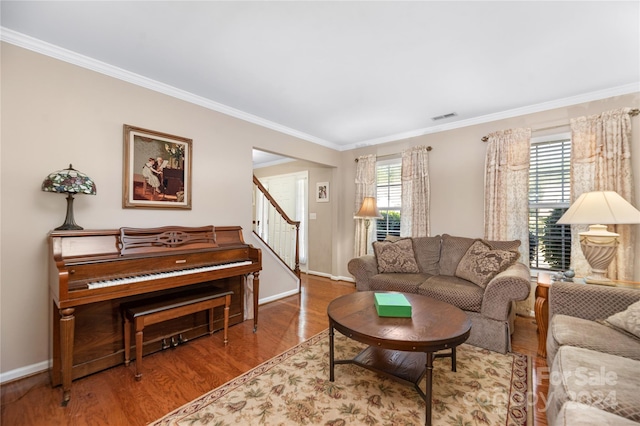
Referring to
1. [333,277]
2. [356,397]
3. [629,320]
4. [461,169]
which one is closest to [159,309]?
[356,397]

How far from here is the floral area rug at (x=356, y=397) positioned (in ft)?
5.14

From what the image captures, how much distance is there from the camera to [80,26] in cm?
189

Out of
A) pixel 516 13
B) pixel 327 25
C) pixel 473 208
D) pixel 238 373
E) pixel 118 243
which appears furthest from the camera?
pixel 473 208

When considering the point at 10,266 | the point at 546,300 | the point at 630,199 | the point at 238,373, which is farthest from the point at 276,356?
the point at 630,199

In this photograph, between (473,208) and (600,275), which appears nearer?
(600,275)

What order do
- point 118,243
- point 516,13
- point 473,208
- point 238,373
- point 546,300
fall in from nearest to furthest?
point 516,13 → point 238,373 → point 118,243 → point 546,300 → point 473,208

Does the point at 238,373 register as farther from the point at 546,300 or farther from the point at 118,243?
the point at 546,300

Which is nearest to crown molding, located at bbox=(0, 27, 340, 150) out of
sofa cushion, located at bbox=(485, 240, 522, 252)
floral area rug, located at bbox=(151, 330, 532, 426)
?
floral area rug, located at bbox=(151, 330, 532, 426)

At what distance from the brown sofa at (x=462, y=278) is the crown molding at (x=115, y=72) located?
7.64 feet

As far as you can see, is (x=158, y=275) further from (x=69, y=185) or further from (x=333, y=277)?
(x=333, y=277)

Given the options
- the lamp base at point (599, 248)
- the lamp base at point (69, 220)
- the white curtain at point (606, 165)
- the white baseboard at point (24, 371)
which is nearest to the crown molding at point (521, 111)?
the white curtain at point (606, 165)

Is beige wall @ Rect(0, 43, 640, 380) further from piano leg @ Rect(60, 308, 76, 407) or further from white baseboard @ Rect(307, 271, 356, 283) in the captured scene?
white baseboard @ Rect(307, 271, 356, 283)

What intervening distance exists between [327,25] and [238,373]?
2597mm

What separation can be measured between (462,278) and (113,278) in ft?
10.6
